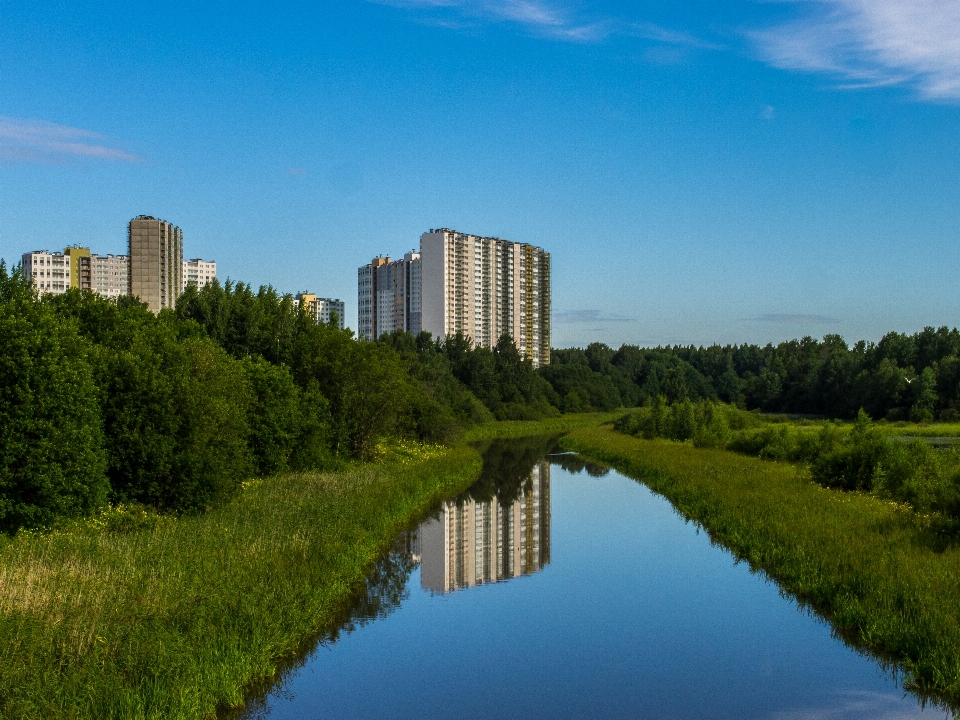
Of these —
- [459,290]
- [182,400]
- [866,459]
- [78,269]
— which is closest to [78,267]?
[78,269]

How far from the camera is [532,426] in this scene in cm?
8806

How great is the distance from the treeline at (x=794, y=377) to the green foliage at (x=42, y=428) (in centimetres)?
5486

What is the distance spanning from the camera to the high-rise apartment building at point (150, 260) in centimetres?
6725

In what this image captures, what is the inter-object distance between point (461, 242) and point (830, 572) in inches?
3782

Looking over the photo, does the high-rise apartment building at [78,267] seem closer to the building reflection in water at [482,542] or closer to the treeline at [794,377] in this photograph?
the treeline at [794,377]

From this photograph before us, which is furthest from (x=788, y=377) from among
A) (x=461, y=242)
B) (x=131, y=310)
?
(x=131, y=310)

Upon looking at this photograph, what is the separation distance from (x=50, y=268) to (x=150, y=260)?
89.8ft

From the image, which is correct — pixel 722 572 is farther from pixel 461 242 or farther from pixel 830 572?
pixel 461 242

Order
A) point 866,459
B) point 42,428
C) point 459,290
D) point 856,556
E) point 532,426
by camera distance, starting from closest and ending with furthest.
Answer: point 856,556
point 42,428
point 866,459
point 532,426
point 459,290

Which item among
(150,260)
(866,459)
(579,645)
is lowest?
(579,645)

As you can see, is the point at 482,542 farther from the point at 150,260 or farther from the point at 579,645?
the point at 150,260

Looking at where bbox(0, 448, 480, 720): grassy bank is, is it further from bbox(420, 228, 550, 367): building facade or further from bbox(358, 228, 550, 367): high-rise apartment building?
bbox(358, 228, 550, 367): high-rise apartment building

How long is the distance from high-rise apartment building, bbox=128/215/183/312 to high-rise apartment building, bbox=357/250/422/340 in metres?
41.3

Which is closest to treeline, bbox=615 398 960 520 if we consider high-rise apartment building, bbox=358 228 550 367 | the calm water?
the calm water
